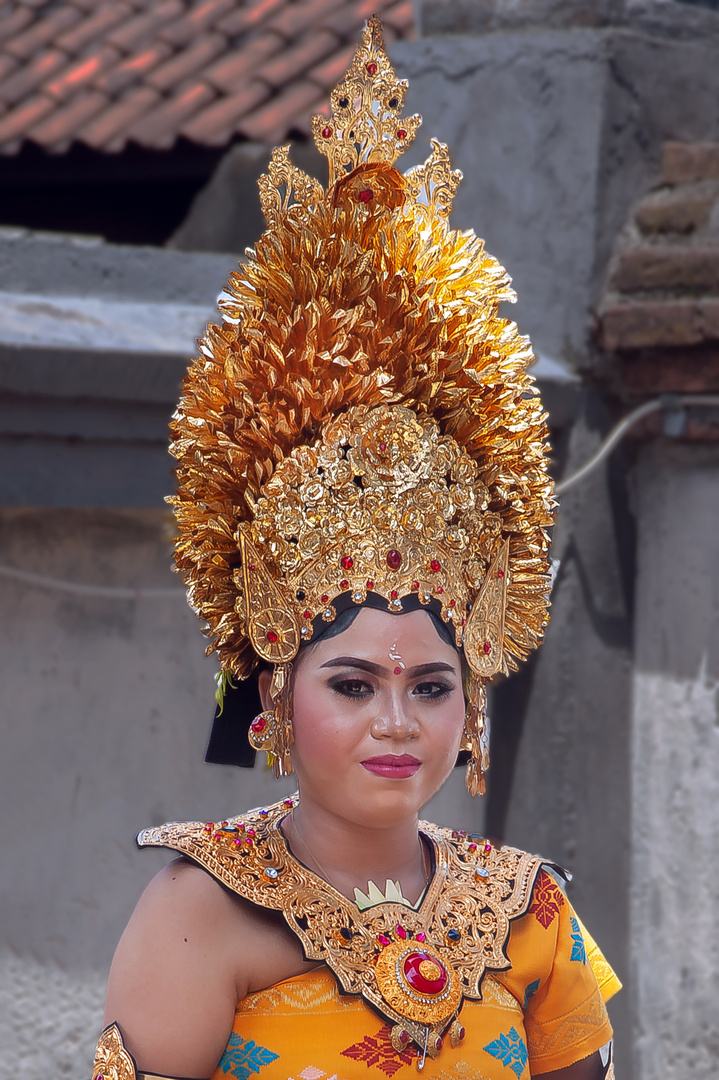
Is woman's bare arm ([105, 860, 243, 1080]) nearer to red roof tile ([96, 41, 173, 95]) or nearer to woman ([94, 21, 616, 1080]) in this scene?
woman ([94, 21, 616, 1080])

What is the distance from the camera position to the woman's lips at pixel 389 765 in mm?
1979

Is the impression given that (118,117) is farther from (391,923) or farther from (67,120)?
(391,923)

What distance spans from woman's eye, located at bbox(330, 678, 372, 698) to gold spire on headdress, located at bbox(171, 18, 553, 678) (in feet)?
0.30

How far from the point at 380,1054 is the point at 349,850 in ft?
1.04

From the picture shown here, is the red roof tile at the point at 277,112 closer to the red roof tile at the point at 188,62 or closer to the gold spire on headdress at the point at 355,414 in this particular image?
the red roof tile at the point at 188,62

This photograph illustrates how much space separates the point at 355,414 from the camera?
203 cm

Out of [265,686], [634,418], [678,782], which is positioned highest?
[634,418]

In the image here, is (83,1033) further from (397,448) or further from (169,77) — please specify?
(169,77)

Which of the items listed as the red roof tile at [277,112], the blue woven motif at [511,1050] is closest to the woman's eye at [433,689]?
the blue woven motif at [511,1050]

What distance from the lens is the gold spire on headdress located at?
2.03 m

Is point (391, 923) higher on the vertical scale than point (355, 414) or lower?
lower

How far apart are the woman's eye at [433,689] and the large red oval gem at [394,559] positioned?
186 mm

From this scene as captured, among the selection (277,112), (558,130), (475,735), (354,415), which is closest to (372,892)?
(475,735)

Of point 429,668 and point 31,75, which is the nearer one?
point 429,668
